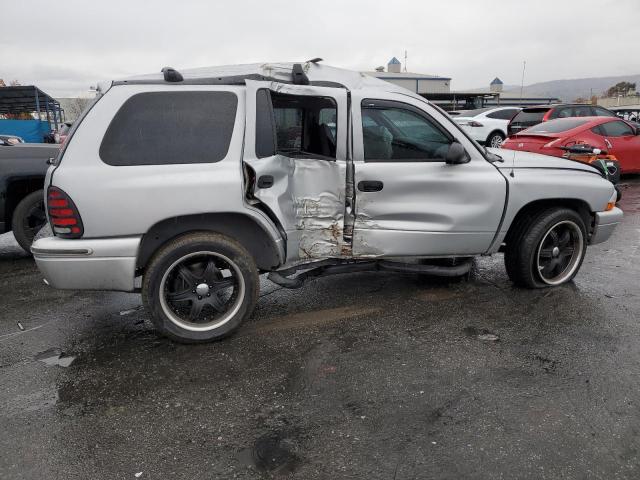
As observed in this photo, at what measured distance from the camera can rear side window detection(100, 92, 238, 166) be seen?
11.0 ft

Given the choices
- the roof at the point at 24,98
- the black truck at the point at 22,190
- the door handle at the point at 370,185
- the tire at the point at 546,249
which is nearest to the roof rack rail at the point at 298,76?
the door handle at the point at 370,185

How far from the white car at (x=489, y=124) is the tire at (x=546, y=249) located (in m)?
12.2

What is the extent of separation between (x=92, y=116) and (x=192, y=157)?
703 mm

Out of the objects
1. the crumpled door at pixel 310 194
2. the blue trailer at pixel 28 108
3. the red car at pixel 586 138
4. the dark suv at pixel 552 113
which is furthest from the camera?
the blue trailer at pixel 28 108

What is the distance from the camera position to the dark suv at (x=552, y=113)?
13.8 meters

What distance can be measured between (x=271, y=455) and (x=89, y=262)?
5.98 feet

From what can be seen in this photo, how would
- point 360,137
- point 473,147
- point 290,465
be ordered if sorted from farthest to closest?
point 473,147, point 360,137, point 290,465

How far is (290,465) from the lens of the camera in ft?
7.91

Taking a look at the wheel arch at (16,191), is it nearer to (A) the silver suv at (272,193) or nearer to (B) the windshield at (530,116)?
(A) the silver suv at (272,193)

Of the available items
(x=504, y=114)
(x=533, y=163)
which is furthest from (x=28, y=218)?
(x=504, y=114)

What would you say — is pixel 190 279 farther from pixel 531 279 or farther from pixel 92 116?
pixel 531 279

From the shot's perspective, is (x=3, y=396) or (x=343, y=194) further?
(x=343, y=194)

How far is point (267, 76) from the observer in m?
3.75

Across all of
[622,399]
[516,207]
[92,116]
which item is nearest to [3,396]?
[92,116]
